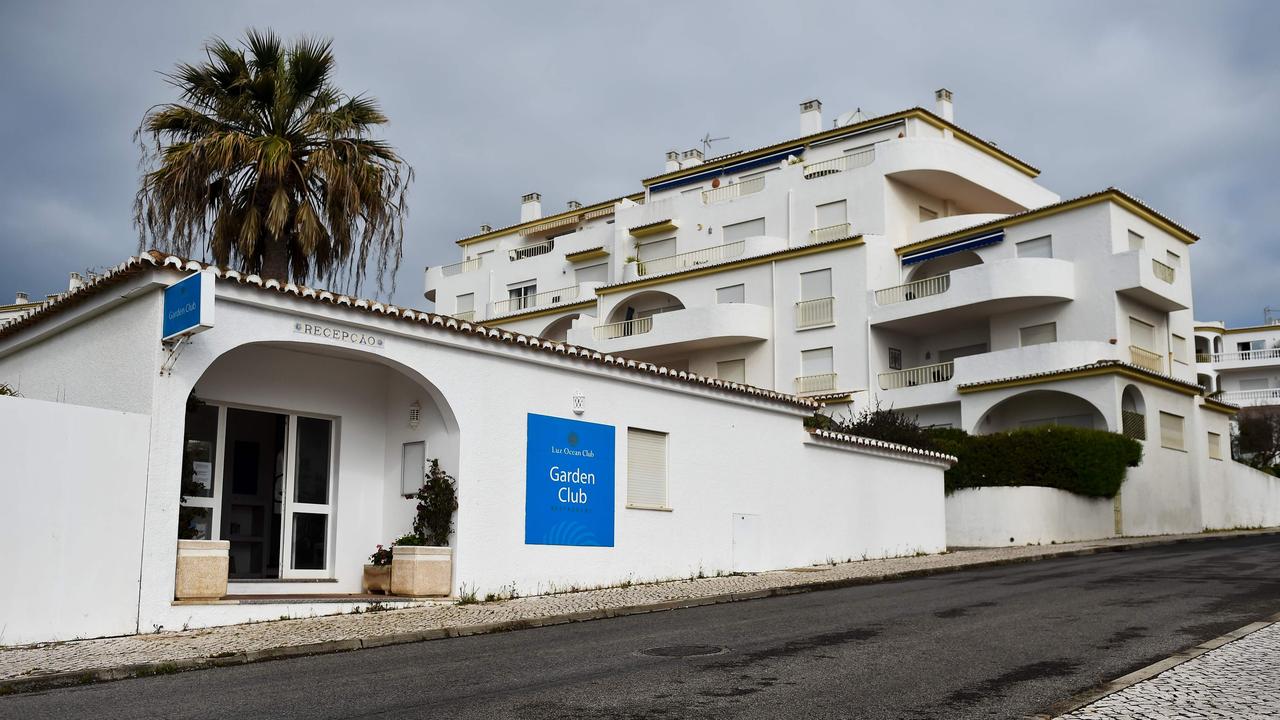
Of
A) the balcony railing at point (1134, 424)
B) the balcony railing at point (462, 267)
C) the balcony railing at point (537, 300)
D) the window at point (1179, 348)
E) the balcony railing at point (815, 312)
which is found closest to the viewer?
the balcony railing at point (1134, 424)

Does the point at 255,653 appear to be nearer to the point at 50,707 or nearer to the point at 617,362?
the point at 50,707

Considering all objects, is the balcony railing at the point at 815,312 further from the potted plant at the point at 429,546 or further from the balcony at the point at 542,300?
the potted plant at the point at 429,546

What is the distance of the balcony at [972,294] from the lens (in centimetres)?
3591

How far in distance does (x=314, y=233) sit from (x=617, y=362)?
5359mm

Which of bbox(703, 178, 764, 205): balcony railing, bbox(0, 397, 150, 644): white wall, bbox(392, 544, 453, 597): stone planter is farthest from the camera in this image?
bbox(703, 178, 764, 205): balcony railing

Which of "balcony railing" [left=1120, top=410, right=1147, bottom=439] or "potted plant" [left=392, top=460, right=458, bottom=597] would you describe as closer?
"potted plant" [left=392, top=460, right=458, bottom=597]

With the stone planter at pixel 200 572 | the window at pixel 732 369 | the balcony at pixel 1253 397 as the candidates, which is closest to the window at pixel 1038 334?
the window at pixel 732 369

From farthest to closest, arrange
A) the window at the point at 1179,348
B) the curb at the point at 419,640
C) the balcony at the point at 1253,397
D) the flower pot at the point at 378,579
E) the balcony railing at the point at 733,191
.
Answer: the balcony at the point at 1253,397 → the balcony railing at the point at 733,191 → the window at the point at 1179,348 → the flower pot at the point at 378,579 → the curb at the point at 419,640

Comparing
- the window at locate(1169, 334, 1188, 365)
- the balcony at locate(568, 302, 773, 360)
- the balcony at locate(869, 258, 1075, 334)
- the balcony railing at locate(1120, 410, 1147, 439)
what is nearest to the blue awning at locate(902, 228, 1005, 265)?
the balcony at locate(869, 258, 1075, 334)

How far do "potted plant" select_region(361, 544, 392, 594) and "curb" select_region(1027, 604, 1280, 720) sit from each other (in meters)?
9.74

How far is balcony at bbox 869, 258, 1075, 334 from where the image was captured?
35.9 meters

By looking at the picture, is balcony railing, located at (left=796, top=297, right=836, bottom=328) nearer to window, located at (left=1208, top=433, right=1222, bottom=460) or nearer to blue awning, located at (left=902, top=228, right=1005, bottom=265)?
blue awning, located at (left=902, top=228, right=1005, bottom=265)

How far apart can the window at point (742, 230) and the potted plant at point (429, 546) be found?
3099 centimetres

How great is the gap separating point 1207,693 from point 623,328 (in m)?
38.4
